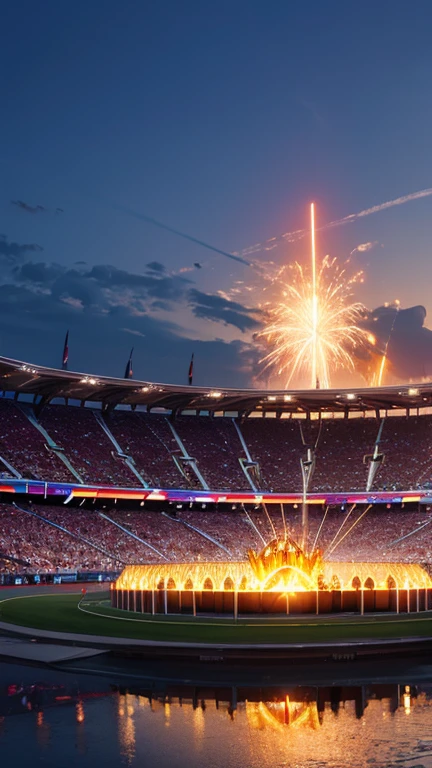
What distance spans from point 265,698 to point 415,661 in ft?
22.4

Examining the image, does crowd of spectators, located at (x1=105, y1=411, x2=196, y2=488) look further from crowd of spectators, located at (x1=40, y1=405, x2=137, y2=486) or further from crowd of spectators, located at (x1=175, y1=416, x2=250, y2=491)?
crowd of spectators, located at (x1=175, y1=416, x2=250, y2=491)

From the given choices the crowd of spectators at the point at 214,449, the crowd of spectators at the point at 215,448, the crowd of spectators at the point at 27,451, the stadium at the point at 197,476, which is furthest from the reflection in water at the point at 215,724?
the crowd of spectators at the point at 215,448

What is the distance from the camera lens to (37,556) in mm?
60906

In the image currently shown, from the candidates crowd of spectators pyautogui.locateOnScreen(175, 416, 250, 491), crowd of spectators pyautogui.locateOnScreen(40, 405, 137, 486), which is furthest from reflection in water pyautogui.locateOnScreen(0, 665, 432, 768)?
crowd of spectators pyautogui.locateOnScreen(175, 416, 250, 491)

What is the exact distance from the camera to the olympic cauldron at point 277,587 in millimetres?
34750

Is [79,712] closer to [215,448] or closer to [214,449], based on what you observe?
[214,449]

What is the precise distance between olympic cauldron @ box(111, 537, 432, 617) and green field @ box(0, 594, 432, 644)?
1.07 meters

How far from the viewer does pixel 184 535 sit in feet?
246

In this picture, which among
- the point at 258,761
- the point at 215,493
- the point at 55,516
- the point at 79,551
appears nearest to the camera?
the point at 258,761

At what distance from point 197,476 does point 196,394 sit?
8813mm

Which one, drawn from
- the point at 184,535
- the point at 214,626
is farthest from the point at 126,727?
the point at 184,535

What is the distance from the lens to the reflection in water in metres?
13.2


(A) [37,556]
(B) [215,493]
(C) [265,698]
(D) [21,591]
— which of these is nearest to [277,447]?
(B) [215,493]

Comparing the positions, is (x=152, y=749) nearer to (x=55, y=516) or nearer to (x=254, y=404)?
(x=55, y=516)
